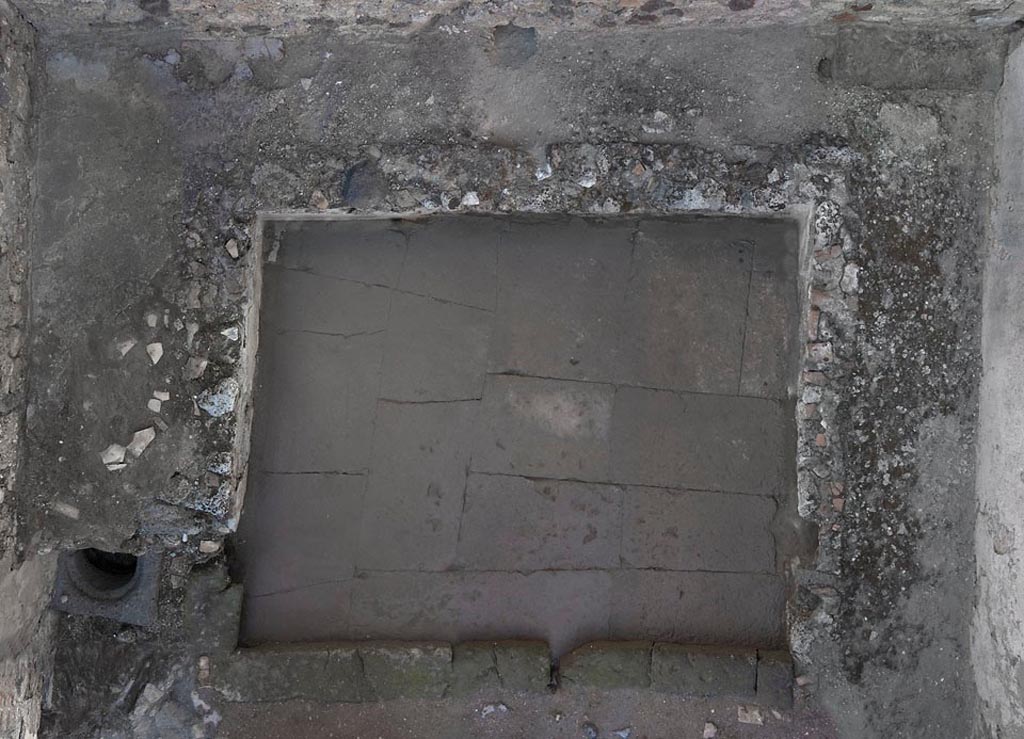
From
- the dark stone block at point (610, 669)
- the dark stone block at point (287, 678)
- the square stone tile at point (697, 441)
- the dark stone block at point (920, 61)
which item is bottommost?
the dark stone block at point (287, 678)

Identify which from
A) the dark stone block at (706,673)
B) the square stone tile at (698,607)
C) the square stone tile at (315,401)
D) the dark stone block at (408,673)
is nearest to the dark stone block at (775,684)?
the dark stone block at (706,673)

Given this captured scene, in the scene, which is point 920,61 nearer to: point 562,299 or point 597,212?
point 597,212

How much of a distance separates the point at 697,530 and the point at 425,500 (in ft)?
4.04

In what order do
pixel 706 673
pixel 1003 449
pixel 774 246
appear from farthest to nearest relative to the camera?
1. pixel 774 246
2. pixel 706 673
3. pixel 1003 449

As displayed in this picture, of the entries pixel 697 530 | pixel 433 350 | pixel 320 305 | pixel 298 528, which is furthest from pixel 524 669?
pixel 320 305

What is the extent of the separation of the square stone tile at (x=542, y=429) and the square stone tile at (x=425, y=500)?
0.09 metres

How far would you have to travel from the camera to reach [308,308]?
11.9 feet

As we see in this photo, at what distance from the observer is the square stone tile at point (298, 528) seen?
3621mm

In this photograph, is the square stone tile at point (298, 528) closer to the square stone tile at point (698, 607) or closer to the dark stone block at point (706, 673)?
the square stone tile at point (698, 607)

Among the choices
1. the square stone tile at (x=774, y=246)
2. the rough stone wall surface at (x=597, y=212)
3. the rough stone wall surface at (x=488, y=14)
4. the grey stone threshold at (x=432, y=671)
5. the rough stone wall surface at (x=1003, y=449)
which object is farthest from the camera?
the square stone tile at (x=774, y=246)

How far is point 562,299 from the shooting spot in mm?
3611

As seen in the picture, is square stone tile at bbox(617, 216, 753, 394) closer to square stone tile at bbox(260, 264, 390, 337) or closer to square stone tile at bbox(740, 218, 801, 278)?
square stone tile at bbox(740, 218, 801, 278)

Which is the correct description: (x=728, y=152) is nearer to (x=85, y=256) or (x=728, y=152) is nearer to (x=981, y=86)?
(x=981, y=86)

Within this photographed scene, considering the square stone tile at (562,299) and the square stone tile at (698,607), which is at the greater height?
the square stone tile at (562,299)
